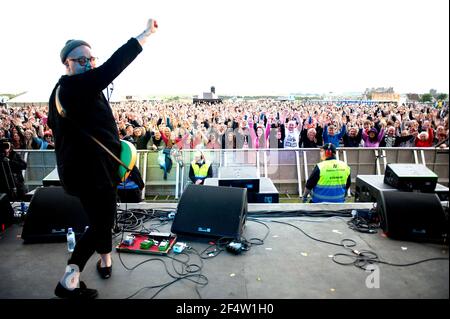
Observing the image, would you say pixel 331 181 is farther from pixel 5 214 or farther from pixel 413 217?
pixel 5 214

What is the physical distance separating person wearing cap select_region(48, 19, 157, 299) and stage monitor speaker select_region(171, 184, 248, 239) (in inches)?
35.6

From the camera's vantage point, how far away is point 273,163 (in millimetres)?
6391

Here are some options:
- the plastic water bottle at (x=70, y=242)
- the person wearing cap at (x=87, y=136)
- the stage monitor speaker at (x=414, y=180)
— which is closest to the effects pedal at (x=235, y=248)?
the person wearing cap at (x=87, y=136)

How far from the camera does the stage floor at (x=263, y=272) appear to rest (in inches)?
77.6

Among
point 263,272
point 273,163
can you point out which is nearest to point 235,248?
point 263,272

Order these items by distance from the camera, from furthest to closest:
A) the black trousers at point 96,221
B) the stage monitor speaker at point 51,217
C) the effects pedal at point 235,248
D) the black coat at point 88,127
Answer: the stage monitor speaker at point 51,217, the effects pedal at point 235,248, the black trousers at point 96,221, the black coat at point 88,127

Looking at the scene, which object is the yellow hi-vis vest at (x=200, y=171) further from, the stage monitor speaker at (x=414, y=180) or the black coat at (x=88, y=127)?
the black coat at (x=88, y=127)

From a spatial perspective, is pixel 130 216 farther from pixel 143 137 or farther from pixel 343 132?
pixel 343 132

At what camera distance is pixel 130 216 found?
329cm

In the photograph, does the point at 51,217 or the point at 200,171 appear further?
the point at 200,171

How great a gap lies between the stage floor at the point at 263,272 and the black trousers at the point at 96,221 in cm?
31

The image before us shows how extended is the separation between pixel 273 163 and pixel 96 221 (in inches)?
190

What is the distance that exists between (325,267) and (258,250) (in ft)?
1.77
